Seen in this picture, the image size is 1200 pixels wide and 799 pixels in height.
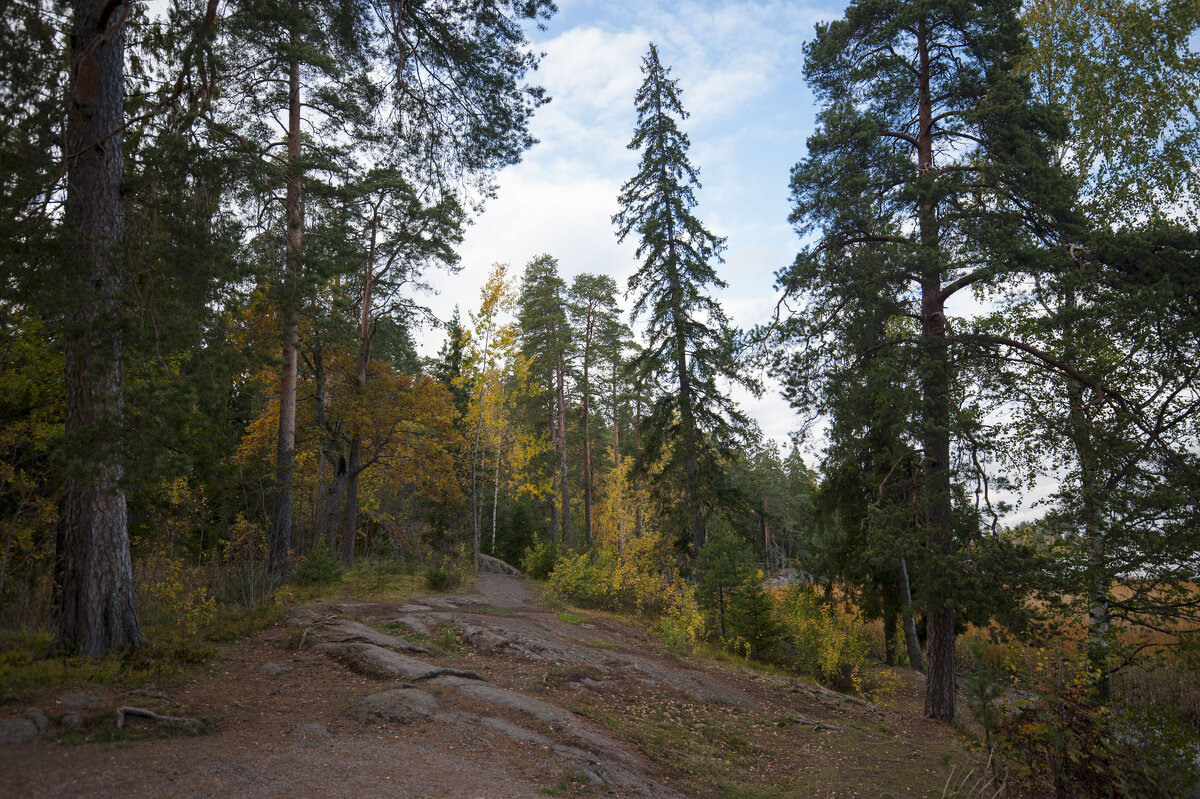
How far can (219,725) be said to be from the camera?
5.19 m

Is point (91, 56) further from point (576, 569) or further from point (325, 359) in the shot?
point (576, 569)

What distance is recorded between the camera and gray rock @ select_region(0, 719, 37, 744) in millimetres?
4301

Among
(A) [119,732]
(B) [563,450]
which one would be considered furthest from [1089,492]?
(B) [563,450]

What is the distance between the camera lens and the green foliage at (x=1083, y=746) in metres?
4.75

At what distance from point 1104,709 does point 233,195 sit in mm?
11382

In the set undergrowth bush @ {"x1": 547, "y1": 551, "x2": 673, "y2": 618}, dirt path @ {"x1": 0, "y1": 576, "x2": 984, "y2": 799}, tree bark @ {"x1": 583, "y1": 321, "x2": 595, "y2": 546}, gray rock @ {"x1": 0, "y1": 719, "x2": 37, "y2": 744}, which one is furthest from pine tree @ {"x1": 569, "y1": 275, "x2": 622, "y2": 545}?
gray rock @ {"x1": 0, "y1": 719, "x2": 37, "y2": 744}

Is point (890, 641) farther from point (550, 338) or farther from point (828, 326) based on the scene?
point (550, 338)

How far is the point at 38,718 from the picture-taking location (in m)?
4.59

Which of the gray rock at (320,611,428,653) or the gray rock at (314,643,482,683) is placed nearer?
the gray rock at (314,643,482,683)

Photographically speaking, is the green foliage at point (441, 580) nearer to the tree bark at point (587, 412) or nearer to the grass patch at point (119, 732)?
the grass patch at point (119, 732)

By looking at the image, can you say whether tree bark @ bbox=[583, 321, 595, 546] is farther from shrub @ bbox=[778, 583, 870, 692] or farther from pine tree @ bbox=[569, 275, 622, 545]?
shrub @ bbox=[778, 583, 870, 692]

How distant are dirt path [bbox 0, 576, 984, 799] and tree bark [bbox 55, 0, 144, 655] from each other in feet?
3.92

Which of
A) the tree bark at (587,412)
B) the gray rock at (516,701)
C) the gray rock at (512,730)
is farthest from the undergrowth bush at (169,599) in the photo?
the tree bark at (587,412)

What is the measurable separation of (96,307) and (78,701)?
3510mm
